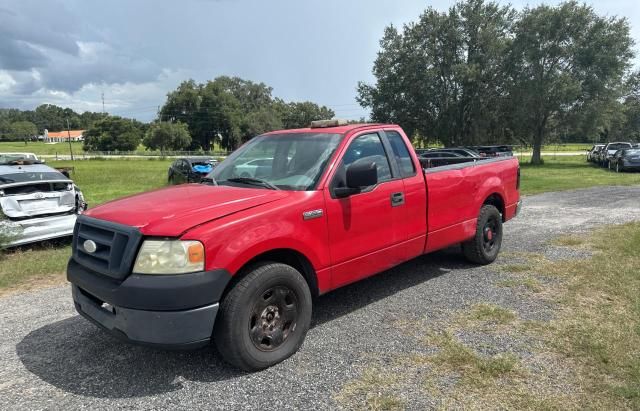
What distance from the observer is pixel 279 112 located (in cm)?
11031

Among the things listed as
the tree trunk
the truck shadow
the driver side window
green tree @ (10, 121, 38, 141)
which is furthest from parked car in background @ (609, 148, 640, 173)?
green tree @ (10, 121, 38, 141)

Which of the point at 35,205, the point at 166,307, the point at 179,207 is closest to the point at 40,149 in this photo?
the point at 35,205

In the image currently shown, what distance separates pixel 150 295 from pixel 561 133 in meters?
40.2

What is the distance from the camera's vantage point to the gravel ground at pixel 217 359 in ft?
10.5

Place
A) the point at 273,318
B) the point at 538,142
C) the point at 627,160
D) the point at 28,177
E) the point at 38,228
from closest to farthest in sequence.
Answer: the point at 273,318 < the point at 38,228 < the point at 28,177 < the point at 627,160 < the point at 538,142

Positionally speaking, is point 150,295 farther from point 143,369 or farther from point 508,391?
point 508,391

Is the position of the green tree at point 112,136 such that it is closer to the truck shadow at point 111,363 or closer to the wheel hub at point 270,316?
the truck shadow at point 111,363

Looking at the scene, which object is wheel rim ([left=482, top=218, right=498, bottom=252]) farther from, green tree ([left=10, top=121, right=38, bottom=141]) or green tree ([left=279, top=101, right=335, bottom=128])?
green tree ([left=10, top=121, right=38, bottom=141])

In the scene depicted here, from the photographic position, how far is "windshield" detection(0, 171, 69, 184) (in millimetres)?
7471

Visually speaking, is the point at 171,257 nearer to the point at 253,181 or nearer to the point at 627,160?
the point at 253,181

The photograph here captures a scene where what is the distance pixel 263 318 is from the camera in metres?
3.55

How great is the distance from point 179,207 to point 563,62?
38.4m

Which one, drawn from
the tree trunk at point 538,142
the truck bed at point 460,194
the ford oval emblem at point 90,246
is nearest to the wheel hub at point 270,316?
the ford oval emblem at point 90,246

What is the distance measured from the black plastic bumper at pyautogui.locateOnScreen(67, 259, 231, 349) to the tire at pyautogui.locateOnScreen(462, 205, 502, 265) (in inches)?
150
